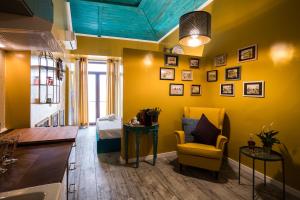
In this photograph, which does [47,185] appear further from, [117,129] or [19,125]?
[117,129]

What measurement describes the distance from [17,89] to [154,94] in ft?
7.44

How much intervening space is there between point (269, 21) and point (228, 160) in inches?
101

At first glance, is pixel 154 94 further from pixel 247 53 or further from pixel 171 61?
pixel 247 53

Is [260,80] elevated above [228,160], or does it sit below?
above

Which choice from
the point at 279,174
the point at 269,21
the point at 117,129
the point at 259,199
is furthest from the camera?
the point at 117,129

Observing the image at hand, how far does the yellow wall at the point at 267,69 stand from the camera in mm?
2324

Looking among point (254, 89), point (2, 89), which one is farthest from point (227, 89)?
point (2, 89)

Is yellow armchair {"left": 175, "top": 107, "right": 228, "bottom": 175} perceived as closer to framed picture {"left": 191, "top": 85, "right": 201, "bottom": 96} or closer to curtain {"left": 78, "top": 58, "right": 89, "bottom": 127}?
framed picture {"left": 191, "top": 85, "right": 201, "bottom": 96}

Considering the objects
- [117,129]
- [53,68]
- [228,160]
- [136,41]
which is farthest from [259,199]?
[136,41]

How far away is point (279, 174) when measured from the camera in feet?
8.11

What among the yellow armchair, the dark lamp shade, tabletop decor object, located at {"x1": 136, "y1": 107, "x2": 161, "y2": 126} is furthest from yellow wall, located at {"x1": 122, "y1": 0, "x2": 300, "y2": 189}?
the dark lamp shade

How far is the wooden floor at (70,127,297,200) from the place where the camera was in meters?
2.29

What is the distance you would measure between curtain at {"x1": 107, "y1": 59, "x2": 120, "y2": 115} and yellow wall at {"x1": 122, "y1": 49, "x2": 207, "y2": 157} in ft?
12.2

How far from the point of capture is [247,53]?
298 centimetres
